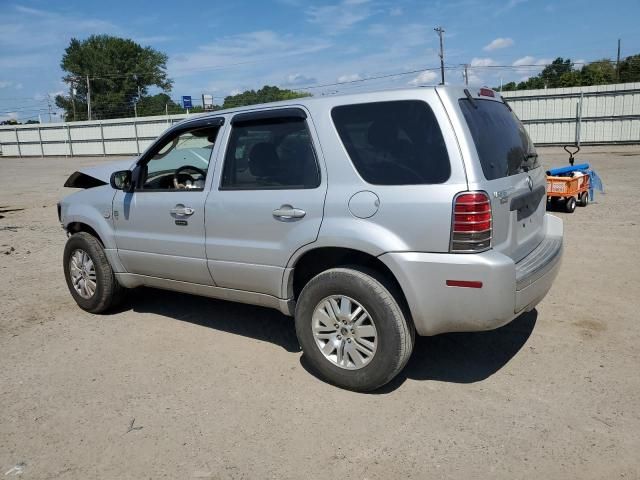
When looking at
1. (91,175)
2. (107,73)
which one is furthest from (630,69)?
→ (107,73)

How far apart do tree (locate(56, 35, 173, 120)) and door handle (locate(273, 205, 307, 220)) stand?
74.8 metres

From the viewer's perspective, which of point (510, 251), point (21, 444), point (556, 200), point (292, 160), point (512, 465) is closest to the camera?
point (512, 465)

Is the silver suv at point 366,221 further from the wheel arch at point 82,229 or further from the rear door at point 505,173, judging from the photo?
the wheel arch at point 82,229

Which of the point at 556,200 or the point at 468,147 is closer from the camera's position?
the point at 468,147

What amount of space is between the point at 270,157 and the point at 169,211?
43.1 inches

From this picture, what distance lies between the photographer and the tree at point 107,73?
241ft

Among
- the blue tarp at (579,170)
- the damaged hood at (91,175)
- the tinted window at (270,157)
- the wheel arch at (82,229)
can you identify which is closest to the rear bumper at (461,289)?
the tinted window at (270,157)

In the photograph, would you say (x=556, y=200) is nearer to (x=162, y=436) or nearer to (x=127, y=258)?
(x=127, y=258)

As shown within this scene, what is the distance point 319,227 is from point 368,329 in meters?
0.74

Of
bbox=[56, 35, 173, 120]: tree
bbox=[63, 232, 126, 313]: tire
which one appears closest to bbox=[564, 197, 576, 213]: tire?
bbox=[63, 232, 126, 313]: tire

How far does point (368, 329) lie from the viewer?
11.2 feet

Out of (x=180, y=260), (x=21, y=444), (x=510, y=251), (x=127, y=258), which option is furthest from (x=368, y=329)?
(x=127, y=258)

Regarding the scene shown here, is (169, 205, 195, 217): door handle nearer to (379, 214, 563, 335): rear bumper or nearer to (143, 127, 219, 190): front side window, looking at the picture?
(143, 127, 219, 190): front side window

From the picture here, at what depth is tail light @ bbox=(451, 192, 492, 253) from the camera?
9.90ft
